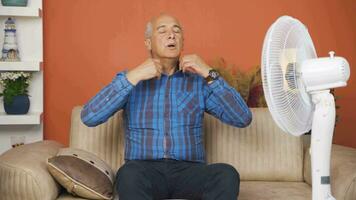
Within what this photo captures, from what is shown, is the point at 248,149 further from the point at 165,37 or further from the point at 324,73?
the point at 324,73

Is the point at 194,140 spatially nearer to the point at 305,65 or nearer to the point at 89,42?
the point at 305,65

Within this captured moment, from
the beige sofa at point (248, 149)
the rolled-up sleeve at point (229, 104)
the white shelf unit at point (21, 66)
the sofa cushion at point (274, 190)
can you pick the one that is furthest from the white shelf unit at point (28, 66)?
the sofa cushion at point (274, 190)

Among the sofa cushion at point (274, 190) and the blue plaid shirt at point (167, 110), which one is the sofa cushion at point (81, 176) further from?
the sofa cushion at point (274, 190)

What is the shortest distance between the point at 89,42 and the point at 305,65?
200 cm

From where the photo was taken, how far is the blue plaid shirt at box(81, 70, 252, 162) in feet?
7.56

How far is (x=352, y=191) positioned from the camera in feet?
6.89

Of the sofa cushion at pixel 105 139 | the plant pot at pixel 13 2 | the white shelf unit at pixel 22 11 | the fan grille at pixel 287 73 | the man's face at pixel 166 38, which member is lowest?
the sofa cushion at pixel 105 139

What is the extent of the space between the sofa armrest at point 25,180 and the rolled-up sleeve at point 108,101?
29 centimetres

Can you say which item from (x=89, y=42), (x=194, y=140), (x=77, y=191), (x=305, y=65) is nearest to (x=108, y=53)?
(x=89, y=42)

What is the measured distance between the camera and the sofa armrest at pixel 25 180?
205cm

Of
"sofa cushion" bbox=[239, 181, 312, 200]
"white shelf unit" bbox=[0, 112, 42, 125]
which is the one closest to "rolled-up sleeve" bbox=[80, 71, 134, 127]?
"sofa cushion" bbox=[239, 181, 312, 200]

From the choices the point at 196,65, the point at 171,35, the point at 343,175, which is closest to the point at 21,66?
the point at 171,35

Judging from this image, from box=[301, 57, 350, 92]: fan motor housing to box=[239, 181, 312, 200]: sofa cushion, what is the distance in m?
0.84

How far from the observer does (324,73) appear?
146cm
